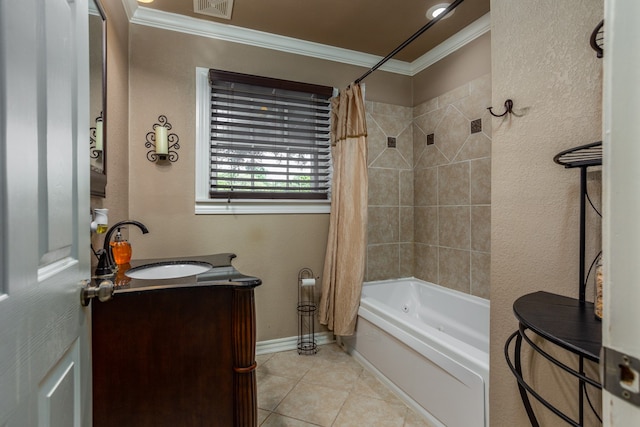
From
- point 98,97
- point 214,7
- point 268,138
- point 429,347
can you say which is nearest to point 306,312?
point 429,347

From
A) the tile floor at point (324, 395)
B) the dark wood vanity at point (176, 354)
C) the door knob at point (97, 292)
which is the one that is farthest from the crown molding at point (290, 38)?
the tile floor at point (324, 395)

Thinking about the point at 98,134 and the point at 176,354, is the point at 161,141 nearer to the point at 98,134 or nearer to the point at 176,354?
the point at 98,134

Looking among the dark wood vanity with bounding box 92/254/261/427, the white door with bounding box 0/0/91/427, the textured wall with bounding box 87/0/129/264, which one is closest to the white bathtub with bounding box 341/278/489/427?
the dark wood vanity with bounding box 92/254/261/427

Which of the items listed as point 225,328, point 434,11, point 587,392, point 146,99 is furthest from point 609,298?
point 146,99

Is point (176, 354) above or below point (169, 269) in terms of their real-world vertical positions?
below

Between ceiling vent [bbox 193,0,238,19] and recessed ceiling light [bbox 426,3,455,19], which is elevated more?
recessed ceiling light [bbox 426,3,455,19]

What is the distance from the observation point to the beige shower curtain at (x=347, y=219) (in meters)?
2.28

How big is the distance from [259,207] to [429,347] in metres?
1.52

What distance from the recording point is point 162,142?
2072 mm

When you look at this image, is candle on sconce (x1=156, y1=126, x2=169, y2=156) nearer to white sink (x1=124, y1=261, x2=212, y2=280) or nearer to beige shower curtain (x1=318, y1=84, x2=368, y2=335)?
white sink (x1=124, y1=261, x2=212, y2=280)

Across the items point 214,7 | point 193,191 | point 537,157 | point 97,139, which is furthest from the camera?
point 193,191

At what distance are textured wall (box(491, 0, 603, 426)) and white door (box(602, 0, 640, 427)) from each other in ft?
2.18

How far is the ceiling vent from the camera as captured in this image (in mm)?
2004

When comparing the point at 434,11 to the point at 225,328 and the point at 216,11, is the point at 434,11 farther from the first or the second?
the point at 225,328
